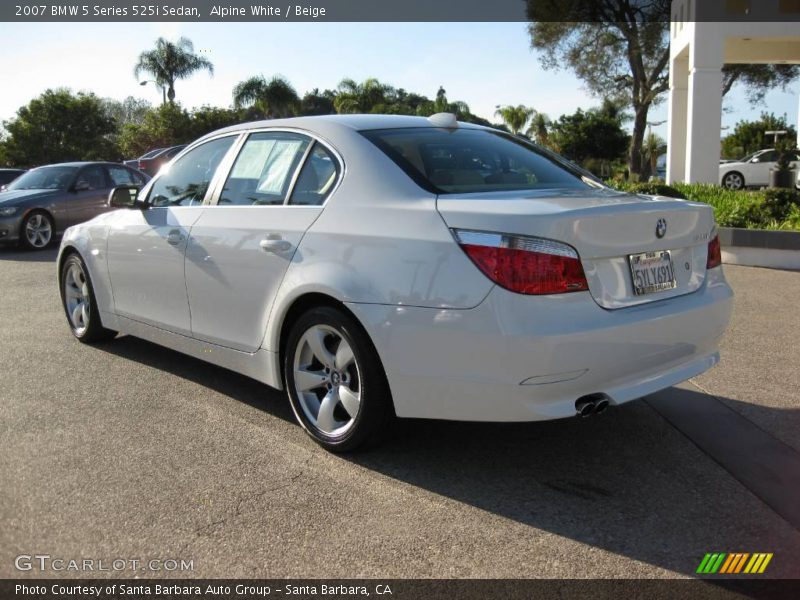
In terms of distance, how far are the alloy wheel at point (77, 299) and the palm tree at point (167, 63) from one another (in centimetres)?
4559

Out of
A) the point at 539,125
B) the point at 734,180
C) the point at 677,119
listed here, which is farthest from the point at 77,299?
the point at 539,125

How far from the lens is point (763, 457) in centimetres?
368

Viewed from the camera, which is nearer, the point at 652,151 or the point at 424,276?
the point at 424,276

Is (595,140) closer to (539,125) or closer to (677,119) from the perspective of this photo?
(539,125)

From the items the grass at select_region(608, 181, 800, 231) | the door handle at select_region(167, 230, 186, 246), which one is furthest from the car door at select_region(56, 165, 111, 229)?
the door handle at select_region(167, 230, 186, 246)

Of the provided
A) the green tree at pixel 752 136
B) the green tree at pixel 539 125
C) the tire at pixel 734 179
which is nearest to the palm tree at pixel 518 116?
the green tree at pixel 539 125

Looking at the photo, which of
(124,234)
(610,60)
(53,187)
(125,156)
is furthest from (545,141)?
(124,234)

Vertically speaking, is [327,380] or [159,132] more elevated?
[159,132]

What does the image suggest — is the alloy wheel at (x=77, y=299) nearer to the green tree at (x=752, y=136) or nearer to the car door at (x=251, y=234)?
the car door at (x=251, y=234)

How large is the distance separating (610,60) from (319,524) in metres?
32.0

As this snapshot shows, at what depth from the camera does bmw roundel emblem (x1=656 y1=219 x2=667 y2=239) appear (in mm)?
3445

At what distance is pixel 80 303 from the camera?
608cm

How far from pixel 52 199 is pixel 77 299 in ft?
28.0

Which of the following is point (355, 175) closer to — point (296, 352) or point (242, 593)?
point (296, 352)
